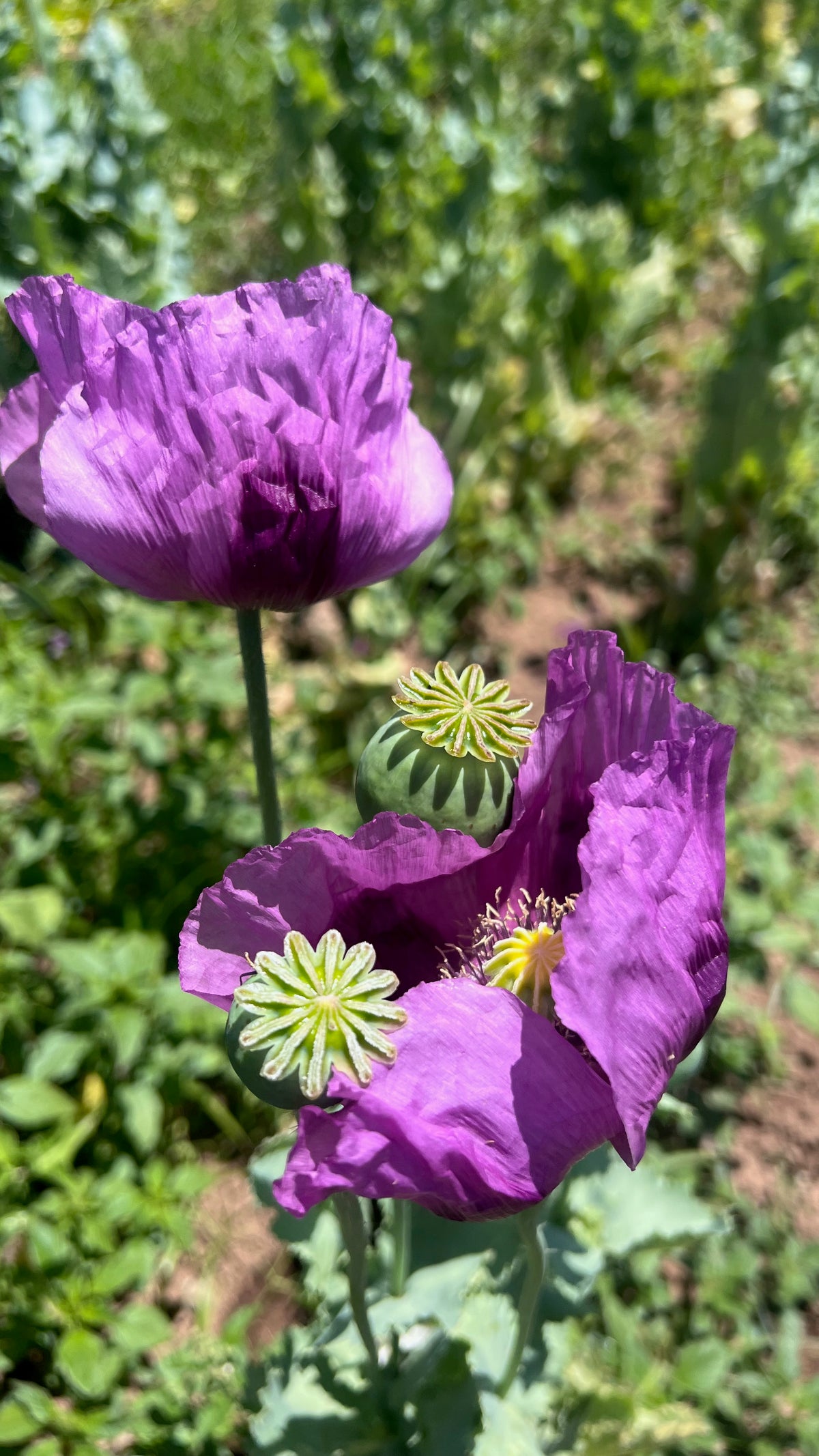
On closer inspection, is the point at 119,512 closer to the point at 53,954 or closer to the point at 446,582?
the point at 53,954

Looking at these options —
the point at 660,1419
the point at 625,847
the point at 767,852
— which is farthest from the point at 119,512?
the point at 767,852

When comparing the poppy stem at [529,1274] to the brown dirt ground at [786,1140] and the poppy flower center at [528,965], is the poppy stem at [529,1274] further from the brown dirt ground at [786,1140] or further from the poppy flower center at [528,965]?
the brown dirt ground at [786,1140]

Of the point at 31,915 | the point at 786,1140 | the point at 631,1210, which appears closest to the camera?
the point at 631,1210

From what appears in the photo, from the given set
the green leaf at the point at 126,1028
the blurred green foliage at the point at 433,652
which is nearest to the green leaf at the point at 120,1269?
the blurred green foliage at the point at 433,652

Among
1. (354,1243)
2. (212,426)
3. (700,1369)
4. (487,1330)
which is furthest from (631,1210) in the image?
(212,426)

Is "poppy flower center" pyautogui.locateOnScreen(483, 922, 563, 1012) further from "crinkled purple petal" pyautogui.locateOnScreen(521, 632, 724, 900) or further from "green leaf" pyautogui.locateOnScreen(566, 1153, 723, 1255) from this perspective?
"green leaf" pyautogui.locateOnScreen(566, 1153, 723, 1255)

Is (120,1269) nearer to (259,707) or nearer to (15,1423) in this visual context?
(15,1423)
